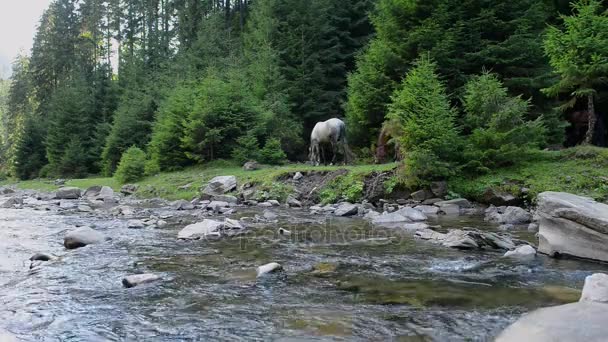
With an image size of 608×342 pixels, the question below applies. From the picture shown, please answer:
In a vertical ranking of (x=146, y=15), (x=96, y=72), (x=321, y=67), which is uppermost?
(x=146, y=15)

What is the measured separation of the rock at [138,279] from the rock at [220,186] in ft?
38.8

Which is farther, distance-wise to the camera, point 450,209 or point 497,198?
point 497,198

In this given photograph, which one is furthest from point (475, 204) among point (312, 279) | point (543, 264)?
point (312, 279)

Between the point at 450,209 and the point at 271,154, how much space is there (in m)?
12.9

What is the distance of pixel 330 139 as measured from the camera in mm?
20594

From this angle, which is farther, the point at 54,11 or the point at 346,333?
the point at 54,11

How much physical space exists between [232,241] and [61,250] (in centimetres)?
344

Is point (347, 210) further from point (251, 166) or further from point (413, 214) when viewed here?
point (251, 166)

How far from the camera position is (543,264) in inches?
267

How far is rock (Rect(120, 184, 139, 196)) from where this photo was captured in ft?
73.8

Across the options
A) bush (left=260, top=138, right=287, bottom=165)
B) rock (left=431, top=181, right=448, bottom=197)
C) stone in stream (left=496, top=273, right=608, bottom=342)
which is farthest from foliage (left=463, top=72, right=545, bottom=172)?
bush (left=260, top=138, right=287, bottom=165)

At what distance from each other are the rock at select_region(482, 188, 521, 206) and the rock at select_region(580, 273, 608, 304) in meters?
9.14

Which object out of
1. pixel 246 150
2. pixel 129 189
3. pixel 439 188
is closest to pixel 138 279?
pixel 439 188

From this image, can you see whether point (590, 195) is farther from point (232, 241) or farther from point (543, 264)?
point (232, 241)
